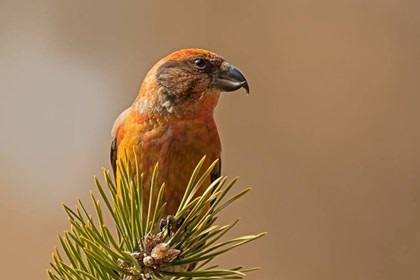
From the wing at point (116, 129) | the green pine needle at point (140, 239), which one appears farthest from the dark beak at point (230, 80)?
the green pine needle at point (140, 239)

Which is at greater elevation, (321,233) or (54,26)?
(54,26)

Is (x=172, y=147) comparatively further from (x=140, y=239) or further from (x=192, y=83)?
(x=140, y=239)

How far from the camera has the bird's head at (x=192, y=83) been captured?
1218 millimetres

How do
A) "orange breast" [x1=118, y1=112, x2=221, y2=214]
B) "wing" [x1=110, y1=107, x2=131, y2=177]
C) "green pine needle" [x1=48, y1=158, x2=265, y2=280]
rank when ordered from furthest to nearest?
"wing" [x1=110, y1=107, x2=131, y2=177]
"orange breast" [x1=118, y1=112, x2=221, y2=214]
"green pine needle" [x1=48, y1=158, x2=265, y2=280]

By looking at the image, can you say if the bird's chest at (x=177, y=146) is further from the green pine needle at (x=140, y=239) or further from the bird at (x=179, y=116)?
the green pine needle at (x=140, y=239)

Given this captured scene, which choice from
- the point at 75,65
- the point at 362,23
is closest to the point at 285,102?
the point at 362,23

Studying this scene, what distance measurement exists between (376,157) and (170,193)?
1.05 meters

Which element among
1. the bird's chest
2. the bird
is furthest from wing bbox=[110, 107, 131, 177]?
the bird's chest

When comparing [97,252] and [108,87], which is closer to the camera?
[97,252]

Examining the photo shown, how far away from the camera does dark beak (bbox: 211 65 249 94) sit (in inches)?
47.2

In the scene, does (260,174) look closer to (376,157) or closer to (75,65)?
(376,157)

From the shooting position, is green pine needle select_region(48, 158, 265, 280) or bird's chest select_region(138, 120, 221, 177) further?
bird's chest select_region(138, 120, 221, 177)

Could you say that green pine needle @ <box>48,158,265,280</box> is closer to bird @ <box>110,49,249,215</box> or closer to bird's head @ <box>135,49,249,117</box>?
bird @ <box>110,49,249,215</box>

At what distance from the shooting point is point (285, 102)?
2047 millimetres
